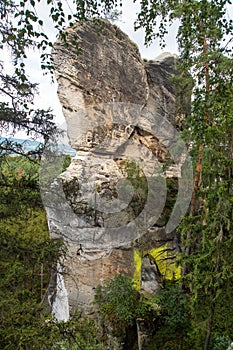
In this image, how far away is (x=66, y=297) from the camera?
7934mm

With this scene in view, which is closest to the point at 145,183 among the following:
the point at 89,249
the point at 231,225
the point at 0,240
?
the point at 89,249

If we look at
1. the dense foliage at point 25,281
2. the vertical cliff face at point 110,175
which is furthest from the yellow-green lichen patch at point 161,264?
the dense foliage at point 25,281

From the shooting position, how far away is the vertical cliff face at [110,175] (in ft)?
25.7

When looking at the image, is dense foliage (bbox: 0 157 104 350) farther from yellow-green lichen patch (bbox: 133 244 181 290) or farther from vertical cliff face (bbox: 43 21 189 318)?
yellow-green lichen patch (bbox: 133 244 181 290)

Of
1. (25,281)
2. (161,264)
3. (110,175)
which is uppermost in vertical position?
(110,175)

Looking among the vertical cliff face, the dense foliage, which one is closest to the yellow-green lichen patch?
the vertical cliff face

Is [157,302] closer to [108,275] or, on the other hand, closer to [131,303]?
[131,303]

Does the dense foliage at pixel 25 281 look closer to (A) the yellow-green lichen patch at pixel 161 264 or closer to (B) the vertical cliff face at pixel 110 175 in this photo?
(B) the vertical cliff face at pixel 110 175

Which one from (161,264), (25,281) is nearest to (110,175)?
(161,264)

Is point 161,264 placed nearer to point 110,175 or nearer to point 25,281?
point 110,175

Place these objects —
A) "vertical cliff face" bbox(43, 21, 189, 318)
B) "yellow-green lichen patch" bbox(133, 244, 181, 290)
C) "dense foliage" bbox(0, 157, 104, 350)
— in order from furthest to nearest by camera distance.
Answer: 1. "vertical cliff face" bbox(43, 21, 189, 318)
2. "yellow-green lichen patch" bbox(133, 244, 181, 290)
3. "dense foliage" bbox(0, 157, 104, 350)

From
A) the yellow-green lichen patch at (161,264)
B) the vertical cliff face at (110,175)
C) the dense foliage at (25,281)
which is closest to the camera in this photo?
the dense foliage at (25,281)

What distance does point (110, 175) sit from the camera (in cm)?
885

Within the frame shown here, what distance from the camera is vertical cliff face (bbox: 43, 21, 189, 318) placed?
7824 millimetres
